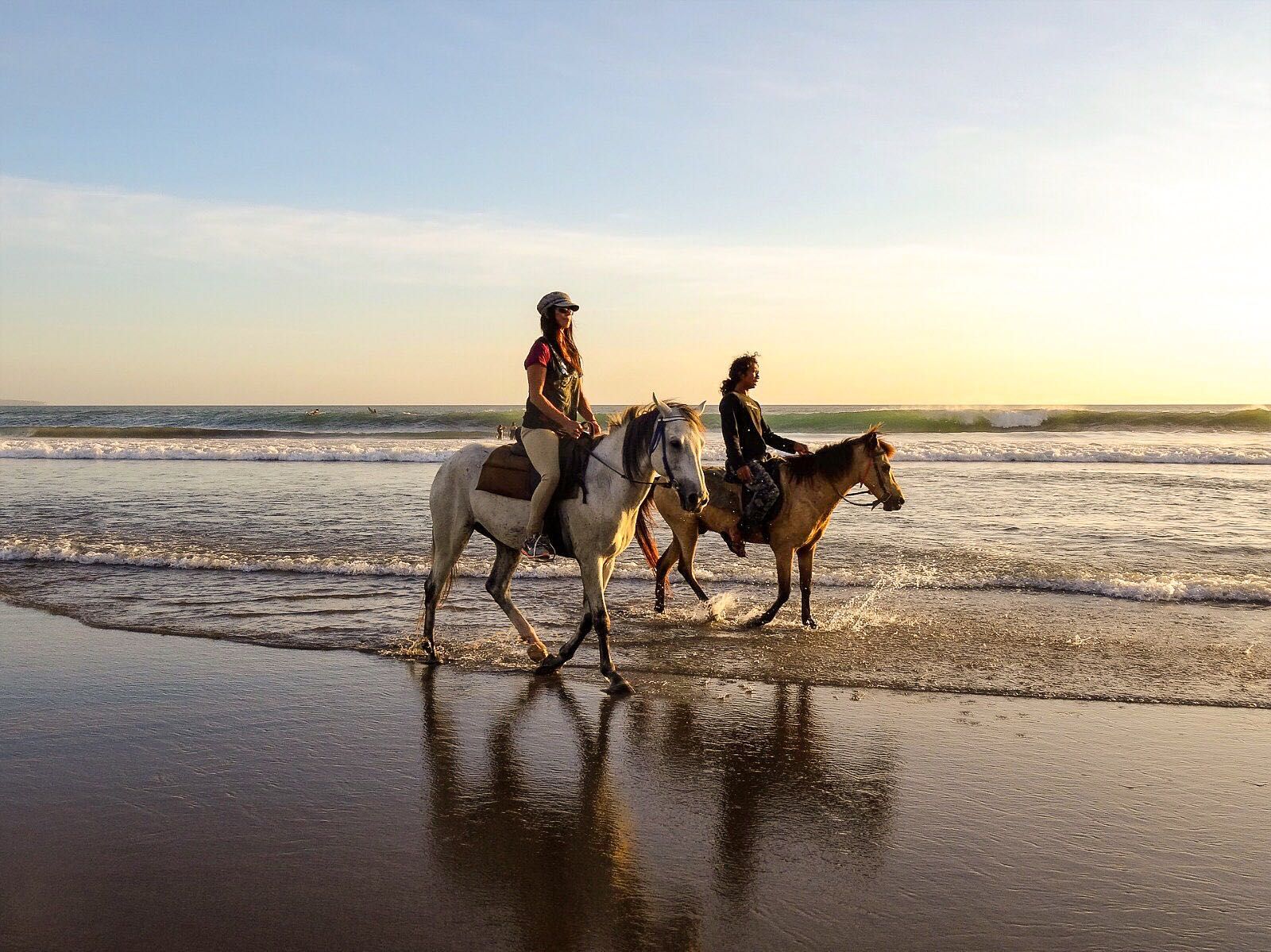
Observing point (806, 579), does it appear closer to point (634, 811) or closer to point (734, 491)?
point (734, 491)

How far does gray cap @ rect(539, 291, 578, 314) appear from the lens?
6.50m

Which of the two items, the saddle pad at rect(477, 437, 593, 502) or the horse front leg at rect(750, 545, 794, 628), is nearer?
the saddle pad at rect(477, 437, 593, 502)

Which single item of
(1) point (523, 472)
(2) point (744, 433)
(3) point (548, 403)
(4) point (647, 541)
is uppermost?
(3) point (548, 403)

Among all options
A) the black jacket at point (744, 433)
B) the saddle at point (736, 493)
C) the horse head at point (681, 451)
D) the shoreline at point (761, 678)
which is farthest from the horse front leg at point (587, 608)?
the saddle at point (736, 493)

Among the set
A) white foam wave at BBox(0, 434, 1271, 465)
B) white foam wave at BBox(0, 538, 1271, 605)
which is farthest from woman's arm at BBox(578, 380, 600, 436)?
white foam wave at BBox(0, 434, 1271, 465)

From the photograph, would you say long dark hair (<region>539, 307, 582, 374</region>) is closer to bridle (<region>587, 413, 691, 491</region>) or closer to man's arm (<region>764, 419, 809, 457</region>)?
bridle (<region>587, 413, 691, 491</region>)

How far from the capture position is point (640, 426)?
6172 millimetres

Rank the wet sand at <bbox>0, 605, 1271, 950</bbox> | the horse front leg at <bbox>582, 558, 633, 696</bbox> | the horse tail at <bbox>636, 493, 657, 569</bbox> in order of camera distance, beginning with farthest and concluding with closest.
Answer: the horse tail at <bbox>636, 493, 657, 569</bbox> → the horse front leg at <bbox>582, 558, 633, 696</bbox> → the wet sand at <bbox>0, 605, 1271, 950</bbox>

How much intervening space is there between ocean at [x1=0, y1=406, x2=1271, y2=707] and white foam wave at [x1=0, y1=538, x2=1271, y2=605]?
0.12 feet

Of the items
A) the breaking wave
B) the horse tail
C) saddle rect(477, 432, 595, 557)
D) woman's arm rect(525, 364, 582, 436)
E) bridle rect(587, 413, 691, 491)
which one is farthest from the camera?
the breaking wave

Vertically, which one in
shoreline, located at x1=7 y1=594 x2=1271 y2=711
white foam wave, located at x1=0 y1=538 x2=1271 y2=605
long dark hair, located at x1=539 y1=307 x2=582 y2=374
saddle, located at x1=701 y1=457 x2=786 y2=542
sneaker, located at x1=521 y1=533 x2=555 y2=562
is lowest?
shoreline, located at x1=7 y1=594 x2=1271 y2=711

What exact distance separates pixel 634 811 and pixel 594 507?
2.56 metres

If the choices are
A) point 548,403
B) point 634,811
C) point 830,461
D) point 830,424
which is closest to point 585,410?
point 548,403

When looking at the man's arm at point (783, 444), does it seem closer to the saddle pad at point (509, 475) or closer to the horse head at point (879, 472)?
the horse head at point (879, 472)
